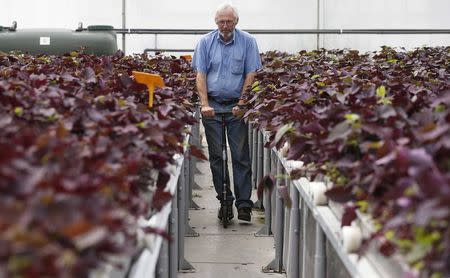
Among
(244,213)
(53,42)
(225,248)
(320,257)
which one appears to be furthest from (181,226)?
(53,42)

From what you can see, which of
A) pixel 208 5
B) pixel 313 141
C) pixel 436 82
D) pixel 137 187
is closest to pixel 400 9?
pixel 208 5

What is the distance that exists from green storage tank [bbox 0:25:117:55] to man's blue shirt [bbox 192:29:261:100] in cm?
521

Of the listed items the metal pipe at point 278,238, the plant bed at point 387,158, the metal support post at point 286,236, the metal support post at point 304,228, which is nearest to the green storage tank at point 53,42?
the metal pipe at point 278,238

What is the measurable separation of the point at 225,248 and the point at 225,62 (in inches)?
65.8

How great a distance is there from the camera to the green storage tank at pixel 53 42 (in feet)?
39.0

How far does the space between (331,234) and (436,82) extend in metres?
2.36

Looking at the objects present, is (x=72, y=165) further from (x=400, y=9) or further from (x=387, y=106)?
(x=400, y=9)

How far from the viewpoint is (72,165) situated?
180 centimetres

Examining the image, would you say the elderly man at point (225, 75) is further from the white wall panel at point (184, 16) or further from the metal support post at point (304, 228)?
the white wall panel at point (184, 16)

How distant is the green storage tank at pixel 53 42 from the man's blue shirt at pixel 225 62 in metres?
5.21

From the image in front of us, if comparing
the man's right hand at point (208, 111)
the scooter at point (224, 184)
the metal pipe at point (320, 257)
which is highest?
the man's right hand at point (208, 111)

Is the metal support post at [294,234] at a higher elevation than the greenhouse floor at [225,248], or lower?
higher

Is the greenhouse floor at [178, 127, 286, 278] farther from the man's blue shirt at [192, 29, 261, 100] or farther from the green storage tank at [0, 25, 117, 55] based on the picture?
the green storage tank at [0, 25, 117, 55]

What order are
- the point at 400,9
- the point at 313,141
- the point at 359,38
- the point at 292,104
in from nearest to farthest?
the point at 313,141, the point at 292,104, the point at 400,9, the point at 359,38
